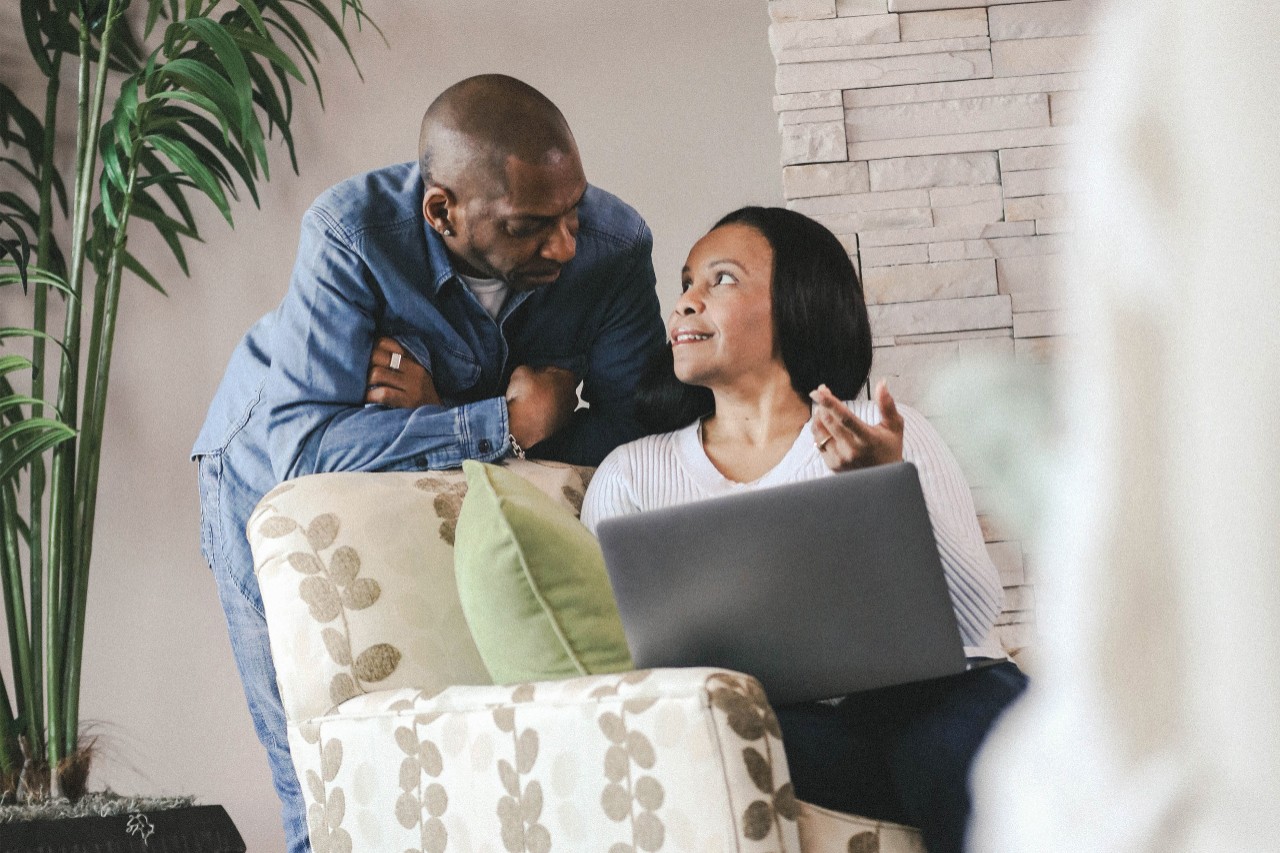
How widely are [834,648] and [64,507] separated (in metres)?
1.66

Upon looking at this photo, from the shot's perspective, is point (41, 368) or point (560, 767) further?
point (41, 368)

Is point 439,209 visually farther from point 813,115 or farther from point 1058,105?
point 1058,105

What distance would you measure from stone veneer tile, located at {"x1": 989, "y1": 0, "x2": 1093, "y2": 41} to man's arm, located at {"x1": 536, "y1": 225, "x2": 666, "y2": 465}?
110 centimetres

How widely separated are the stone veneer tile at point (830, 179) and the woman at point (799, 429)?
75 centimetres

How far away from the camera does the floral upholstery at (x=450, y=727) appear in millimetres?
945

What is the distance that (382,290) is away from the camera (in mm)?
1737

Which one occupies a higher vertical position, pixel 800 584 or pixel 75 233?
pixel 75 233

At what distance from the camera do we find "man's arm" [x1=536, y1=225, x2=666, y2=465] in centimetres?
188

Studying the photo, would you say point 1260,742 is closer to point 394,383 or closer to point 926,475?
point 926,475

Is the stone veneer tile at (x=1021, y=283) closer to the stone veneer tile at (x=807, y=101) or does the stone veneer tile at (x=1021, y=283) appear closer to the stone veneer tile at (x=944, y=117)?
the stone veneer tile at (x=944, y=117)

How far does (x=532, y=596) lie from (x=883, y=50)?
177 cm

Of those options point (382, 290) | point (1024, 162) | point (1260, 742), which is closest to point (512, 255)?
point (382, 290)

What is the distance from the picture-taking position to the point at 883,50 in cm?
254

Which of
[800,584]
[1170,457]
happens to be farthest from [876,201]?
[1170,457]
